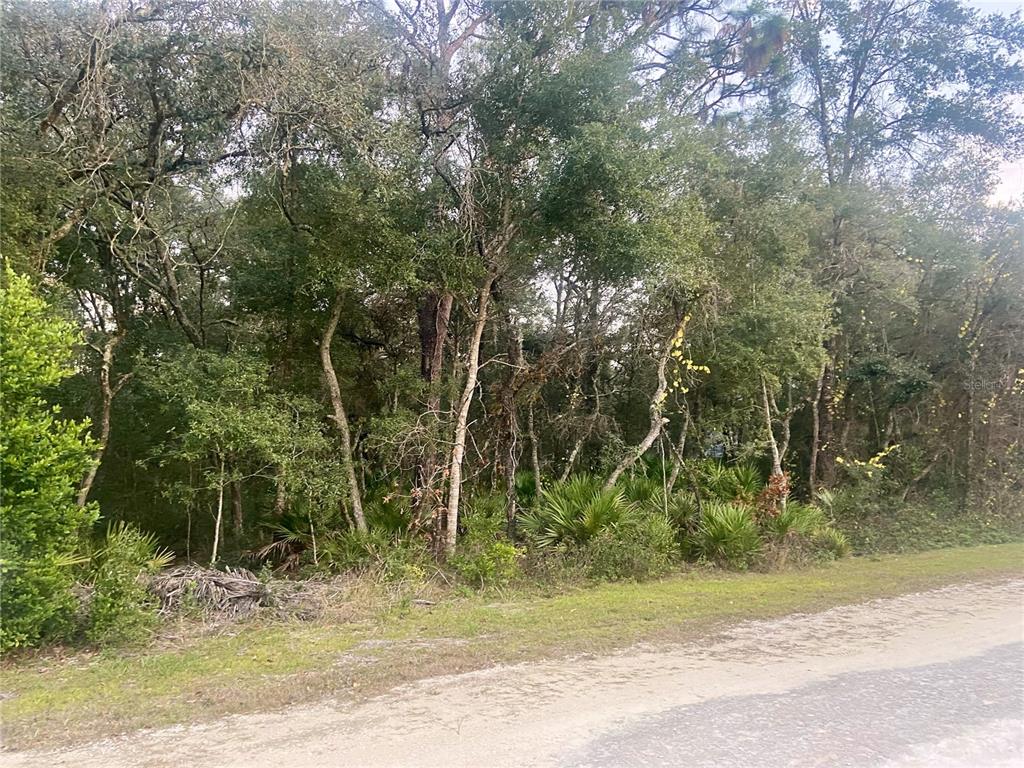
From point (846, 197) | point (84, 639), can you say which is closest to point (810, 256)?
point (846, 197)

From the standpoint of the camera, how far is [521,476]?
13.3 metres

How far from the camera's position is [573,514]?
33.8ft

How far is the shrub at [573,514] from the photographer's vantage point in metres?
10.1

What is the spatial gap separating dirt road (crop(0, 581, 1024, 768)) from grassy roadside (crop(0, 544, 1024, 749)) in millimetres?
348

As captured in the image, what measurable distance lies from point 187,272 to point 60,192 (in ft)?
14.4

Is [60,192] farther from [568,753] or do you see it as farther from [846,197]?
[846,197]

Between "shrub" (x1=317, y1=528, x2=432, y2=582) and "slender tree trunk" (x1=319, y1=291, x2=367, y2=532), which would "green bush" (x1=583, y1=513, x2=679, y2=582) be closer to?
"shrub" (x1=317, y1=528, x2=432, y2=582)

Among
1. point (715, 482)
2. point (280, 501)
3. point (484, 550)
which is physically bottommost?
point (484, 550)

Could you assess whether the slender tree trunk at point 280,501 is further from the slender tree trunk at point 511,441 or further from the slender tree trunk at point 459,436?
the slender tree trunk at point 511,441

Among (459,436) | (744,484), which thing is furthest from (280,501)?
(744,484)

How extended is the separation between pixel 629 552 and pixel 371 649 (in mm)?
4763

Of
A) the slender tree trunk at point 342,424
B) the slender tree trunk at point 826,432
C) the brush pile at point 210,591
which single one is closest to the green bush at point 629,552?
the slender tree trunk at point 342,424

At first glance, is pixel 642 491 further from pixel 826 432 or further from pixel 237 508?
pixel 237 508

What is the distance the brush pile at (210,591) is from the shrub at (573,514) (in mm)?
4374
